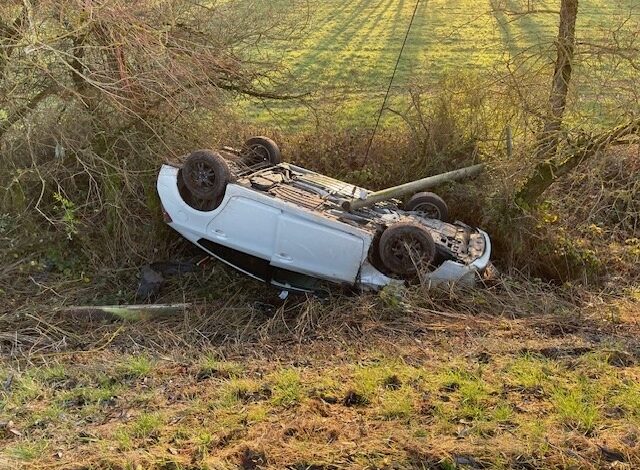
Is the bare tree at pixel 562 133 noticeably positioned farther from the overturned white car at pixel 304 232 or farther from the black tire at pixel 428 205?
the overturned white car at pixel 304 232

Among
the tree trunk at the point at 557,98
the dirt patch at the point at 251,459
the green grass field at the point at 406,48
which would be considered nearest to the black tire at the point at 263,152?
the green grass field at the point at 406,48

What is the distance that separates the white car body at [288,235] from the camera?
21.1 ft

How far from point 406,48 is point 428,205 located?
33.0 ft

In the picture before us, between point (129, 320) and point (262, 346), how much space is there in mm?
1713

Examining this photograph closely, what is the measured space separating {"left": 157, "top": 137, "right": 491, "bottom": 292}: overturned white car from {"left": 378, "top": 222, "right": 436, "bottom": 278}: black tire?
0.01m

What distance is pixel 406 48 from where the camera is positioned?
54.0ft

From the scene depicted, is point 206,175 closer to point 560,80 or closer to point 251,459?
point 251,459

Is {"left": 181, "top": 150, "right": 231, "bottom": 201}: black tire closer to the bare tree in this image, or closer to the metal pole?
the metal pole

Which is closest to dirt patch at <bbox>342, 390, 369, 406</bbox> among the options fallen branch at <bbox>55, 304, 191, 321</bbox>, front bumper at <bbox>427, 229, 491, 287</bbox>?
front bumper at <bbox>427, 229, 491, 287</bbox>

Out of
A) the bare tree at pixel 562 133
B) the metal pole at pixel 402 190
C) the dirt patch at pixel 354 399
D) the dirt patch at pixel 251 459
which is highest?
the bare tree at pixel 562 133

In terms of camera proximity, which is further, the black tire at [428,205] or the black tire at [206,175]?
the black tire at [428,205]

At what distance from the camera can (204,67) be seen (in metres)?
8.30

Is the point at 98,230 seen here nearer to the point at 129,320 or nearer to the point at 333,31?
the point at 129,320

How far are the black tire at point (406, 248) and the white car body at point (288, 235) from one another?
161mm
